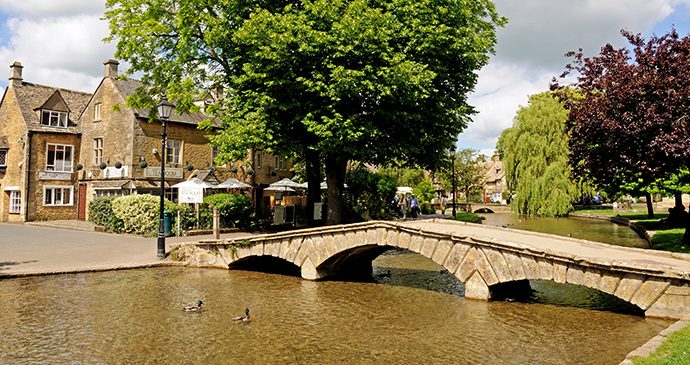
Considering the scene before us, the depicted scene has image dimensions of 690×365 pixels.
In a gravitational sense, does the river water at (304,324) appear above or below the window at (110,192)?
below

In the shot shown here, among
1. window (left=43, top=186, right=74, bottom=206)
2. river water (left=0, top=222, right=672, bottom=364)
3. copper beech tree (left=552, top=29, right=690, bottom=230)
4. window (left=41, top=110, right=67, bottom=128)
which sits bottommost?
river water (left=0, top=222, right=672, bottom=364)

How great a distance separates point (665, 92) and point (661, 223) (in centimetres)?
1625

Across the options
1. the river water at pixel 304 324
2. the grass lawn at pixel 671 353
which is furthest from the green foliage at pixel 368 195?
the grass lawn at pixel 671 353

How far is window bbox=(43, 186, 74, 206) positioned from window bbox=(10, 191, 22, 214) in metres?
1.99

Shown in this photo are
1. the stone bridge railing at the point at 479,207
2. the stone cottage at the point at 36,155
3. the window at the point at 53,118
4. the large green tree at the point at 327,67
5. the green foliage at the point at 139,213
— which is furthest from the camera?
the stone bridge railing at the point at 479,207

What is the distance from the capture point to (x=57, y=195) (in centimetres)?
3247

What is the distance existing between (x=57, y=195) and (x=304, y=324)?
99.6 ft

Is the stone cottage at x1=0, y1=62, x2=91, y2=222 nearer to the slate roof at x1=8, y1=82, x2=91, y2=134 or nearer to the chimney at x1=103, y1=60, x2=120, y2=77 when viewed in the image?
the slate roof at x1=8, y1=82, x2=91, y2=134

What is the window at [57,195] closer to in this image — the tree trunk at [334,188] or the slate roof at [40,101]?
the slate roof at [40,101]

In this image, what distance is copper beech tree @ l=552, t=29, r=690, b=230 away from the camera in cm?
1303

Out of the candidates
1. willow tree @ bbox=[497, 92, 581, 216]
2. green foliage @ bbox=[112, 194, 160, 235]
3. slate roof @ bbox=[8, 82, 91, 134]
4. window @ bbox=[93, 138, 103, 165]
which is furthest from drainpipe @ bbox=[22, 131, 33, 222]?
willow tree @ bbox=[497, 92, 581, 216]

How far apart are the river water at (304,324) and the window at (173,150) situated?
660 inches

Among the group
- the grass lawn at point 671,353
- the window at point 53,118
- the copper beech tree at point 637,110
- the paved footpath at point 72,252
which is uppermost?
the window at point 53,118

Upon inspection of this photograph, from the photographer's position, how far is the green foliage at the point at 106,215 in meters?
23.1
